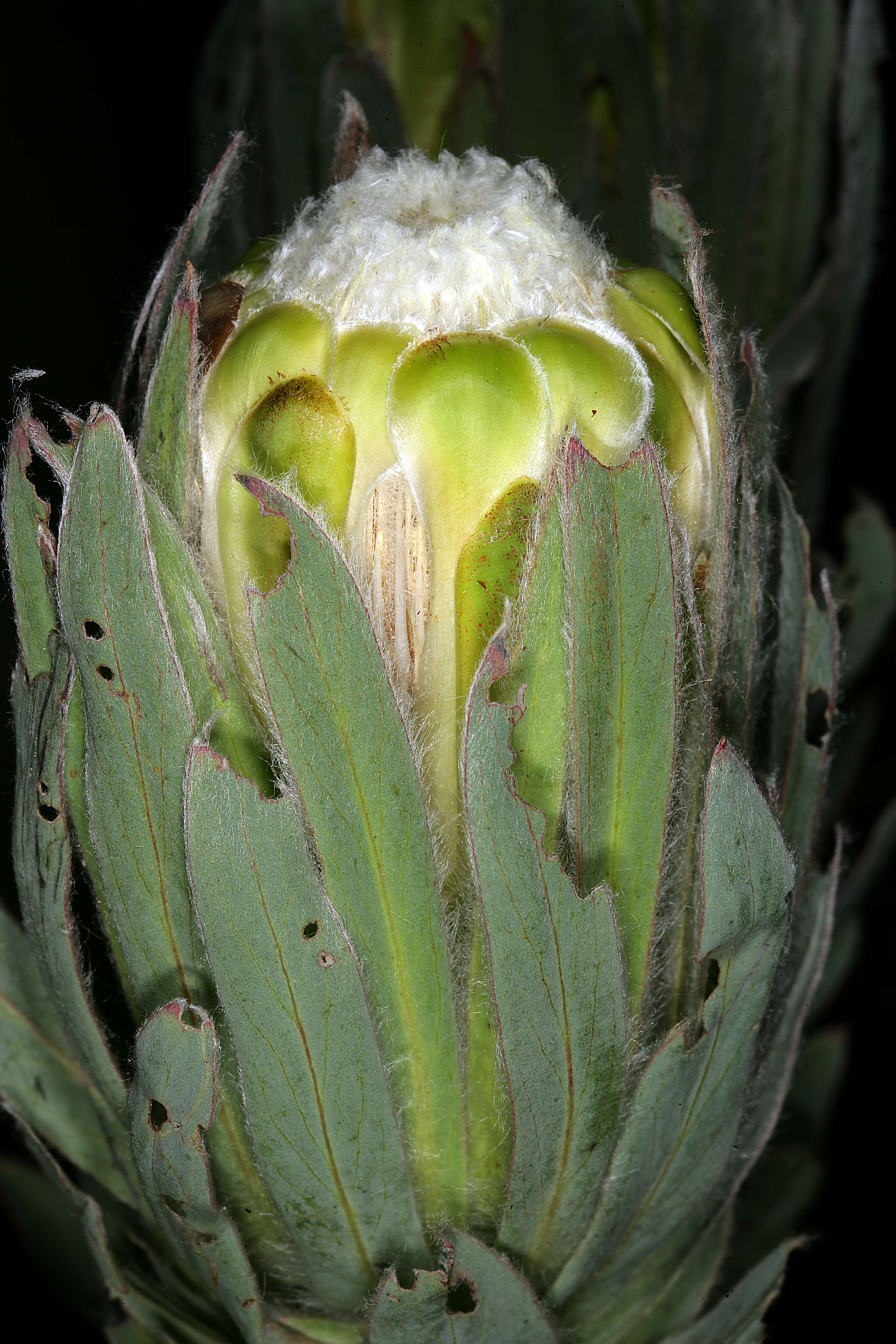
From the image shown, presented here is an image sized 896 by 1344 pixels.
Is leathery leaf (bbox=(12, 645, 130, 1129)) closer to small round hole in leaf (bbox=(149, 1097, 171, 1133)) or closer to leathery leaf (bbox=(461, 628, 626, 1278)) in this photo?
small round hole in leaf (bbox=(149, 1097, 171, 1133))

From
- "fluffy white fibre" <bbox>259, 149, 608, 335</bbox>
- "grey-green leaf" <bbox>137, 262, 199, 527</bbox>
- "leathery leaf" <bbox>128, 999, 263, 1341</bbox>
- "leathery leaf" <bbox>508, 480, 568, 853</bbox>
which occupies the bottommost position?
"leathery leaf" <bbox>128, 999, 263, 1341</bbox>

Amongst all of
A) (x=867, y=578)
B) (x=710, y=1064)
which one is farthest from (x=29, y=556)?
(x=867, y=578)

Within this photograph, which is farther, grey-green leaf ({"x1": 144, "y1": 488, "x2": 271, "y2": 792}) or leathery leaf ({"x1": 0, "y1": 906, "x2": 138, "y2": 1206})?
leathery leaf ({"x1": 0, "y1": 906, "x2": 138, "y2": 1206})

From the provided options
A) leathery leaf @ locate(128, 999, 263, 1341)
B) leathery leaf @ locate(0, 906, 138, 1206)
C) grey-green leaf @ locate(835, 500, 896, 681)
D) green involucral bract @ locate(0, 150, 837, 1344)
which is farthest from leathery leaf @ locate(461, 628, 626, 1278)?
grey-green leaf @ locate(835, 500, 896, 681)

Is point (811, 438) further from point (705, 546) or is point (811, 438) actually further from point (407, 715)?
point (407, 715)

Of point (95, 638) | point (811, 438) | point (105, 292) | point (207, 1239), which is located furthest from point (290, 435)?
point (105, 292)

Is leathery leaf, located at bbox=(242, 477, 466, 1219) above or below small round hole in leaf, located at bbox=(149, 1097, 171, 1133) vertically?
above

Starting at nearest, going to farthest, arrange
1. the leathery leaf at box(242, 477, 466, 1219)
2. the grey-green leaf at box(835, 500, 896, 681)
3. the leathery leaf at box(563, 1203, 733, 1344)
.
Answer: the leathery leaf at box(242, 477, 466, 1219) → the leathery leaf at box(563, 1203, 733, 1344) → the grey-green leaf at box(835, 500, 896, 681)
